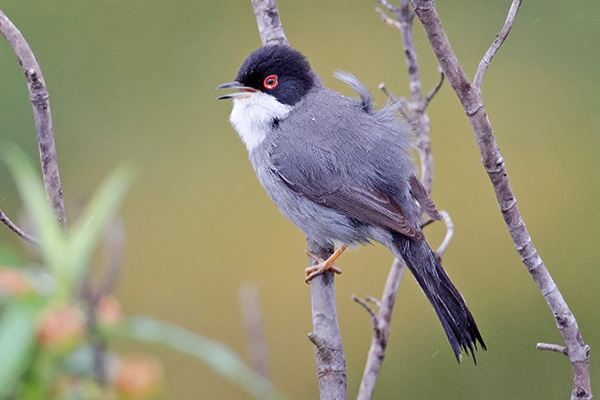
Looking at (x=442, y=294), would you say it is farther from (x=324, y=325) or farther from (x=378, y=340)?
(x=324, y=325)

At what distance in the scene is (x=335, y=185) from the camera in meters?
3.79

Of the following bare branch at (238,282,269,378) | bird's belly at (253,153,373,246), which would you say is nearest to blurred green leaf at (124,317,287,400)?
bare branch at (238,282,269,378)

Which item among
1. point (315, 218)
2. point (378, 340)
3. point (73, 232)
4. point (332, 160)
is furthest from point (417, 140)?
point (73, 232)

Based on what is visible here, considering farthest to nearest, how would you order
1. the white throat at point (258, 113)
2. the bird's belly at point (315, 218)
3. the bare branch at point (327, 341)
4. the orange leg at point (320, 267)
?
the white throat at point (258, 113) → the bird's belly at point (315, 218) → the orange leg at point (320, 267) → the bare branch at point (327, 341)

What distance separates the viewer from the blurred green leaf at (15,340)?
114cm

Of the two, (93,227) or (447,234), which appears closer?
(93,227)

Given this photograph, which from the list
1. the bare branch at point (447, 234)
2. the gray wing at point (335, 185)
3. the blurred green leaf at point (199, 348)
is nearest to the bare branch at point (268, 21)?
the gray wing at point (335, 185)

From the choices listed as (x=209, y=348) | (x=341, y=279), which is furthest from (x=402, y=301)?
(x=209, y=348)

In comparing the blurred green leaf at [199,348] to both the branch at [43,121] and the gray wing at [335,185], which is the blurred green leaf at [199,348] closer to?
the branch at [43,121]

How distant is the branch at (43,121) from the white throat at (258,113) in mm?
1762

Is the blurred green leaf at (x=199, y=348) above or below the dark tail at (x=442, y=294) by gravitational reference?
below

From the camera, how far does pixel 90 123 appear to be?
6102mm

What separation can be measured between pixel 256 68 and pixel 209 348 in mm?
2819

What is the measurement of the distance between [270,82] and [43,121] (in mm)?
1933
